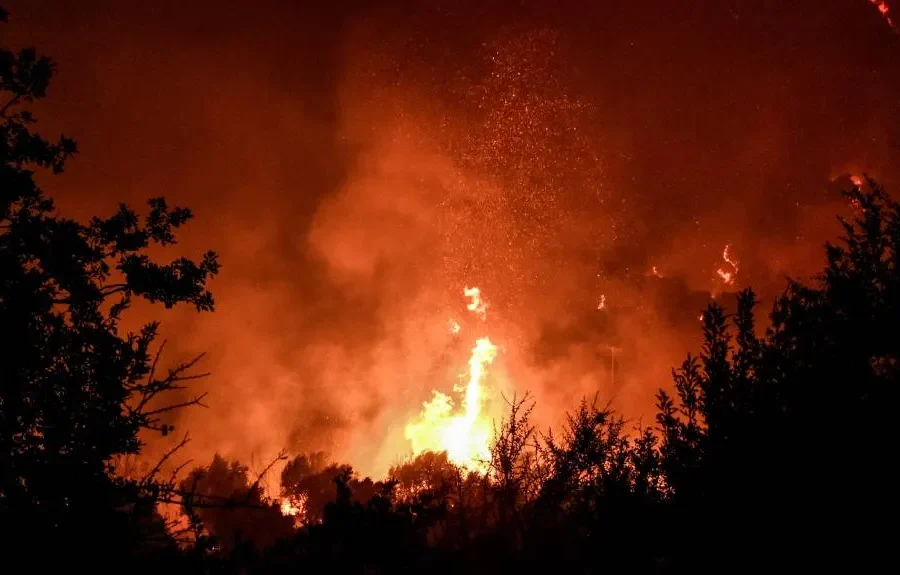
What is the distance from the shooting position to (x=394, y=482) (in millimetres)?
8805

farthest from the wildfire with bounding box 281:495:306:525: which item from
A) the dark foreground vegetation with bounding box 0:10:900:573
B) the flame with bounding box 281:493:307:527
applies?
the dark foreground vegetation with bounding box 0:10:900:573

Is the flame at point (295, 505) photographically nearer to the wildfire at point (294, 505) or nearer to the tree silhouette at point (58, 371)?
the wildfire at point (294, 505)

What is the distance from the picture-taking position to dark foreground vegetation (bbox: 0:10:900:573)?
5961mm

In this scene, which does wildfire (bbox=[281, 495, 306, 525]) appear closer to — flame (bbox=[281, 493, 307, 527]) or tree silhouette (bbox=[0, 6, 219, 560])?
flame (bbox=[281, 493, 307, 527])

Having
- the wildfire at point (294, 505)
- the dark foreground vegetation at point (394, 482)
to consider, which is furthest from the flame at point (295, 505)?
the dark foreground vegetation at point (394, 482)

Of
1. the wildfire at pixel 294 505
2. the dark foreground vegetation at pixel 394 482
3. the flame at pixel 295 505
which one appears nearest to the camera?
the dark foreground vegetation at pixel 394 482

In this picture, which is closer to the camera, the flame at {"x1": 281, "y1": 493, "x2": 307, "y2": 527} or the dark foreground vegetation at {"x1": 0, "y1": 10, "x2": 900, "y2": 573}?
the dark foreground vegetation at {"x1": 0, "y1": 10, "x2": 900, "y2": 573}

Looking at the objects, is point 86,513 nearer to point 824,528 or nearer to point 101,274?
point 101,274

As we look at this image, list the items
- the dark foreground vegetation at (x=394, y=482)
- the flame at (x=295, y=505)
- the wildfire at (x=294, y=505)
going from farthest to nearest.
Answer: the wildfire at (x=294, y=505), the flame at (x=295, y=505), the dark foreground vegetation at (x=394, y=482)

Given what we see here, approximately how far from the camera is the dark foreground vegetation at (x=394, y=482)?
596cm

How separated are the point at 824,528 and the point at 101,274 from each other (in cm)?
1132

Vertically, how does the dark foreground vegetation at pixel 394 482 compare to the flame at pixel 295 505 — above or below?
below

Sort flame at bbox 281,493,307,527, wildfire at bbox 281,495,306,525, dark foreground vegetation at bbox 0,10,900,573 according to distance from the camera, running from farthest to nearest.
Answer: wildfire at bbox 281,495,306,525, flame at bbox 281,493,307,527, dark foreground vegetation at bbox 0,10,900,573

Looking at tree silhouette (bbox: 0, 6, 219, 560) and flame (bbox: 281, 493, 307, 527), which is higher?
flame (bbox: 281, 493, 307, 527)
